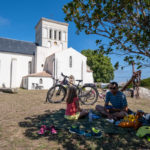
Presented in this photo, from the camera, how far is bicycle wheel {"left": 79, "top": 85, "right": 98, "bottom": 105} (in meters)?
8.46

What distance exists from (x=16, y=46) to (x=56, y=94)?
96.5 ft

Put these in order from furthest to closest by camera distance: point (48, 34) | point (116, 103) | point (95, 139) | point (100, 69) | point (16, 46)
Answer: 1. point (100, 69)
2. point (48, 34)
3. point (16, 46)
4. point (116, 103)
5. point (95, 139)

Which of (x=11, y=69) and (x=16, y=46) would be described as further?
(x=16, y=46)

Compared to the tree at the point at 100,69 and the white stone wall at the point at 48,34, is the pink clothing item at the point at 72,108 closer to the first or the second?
the white stone wall at the point at 48,34

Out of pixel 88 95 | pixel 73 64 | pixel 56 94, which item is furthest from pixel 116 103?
pixel 73 64

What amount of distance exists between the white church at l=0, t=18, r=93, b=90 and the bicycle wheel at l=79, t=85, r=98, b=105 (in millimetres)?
19592

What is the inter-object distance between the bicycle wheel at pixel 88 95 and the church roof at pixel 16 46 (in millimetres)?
27464

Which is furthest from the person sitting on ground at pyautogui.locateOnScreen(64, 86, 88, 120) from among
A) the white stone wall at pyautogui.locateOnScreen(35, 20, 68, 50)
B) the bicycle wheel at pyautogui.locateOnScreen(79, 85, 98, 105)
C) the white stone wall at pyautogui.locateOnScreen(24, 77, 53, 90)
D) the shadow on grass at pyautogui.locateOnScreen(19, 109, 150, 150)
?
the white stone wall at pyautogui.locateOnScreen(35, 20, 68, 50)

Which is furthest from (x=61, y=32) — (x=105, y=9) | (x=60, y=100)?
(x=105, y=9)

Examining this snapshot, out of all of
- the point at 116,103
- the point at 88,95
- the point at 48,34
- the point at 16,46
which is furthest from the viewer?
the point at 48,34

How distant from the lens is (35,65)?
32062mm

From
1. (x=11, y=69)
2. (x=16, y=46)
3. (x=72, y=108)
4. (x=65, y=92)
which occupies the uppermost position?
(x=16, y=46)

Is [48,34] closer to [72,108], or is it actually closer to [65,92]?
[65,92]

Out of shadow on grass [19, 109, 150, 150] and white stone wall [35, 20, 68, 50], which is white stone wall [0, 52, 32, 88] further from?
shadow on grass [19, 109, 150, 150]
